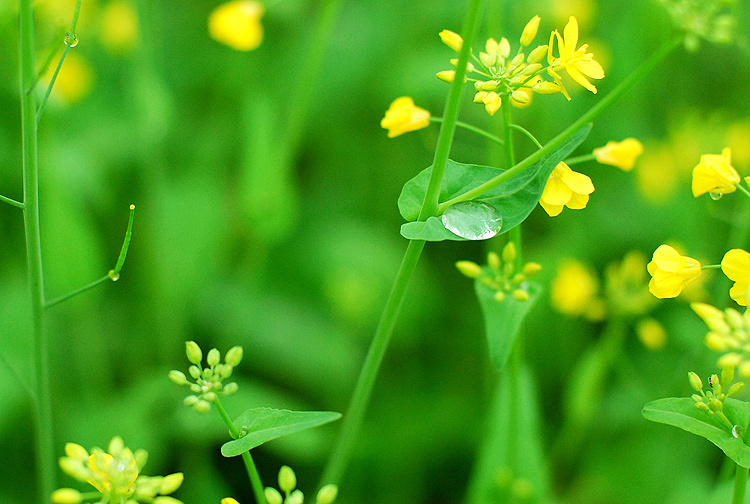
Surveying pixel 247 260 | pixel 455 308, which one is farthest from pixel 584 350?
pixel 247 260

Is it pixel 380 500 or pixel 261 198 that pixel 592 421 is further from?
pixel 261 198

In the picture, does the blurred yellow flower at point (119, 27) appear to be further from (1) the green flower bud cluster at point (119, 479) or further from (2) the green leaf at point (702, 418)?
(2) the green leaf at point (702, 418)

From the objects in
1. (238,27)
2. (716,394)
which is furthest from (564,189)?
(238,27)

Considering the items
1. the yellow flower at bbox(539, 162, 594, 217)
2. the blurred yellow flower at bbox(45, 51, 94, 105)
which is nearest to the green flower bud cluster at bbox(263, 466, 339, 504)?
the yellow flower at bbox(539, 162, 594, 217)

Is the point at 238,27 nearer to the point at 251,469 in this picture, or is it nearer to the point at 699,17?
the point at 699,17

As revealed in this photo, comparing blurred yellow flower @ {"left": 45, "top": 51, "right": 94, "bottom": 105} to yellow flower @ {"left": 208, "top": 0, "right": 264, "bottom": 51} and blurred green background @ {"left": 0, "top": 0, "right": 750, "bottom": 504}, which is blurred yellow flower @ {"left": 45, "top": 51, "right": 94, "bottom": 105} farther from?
yellow flower @ {"left": 208, "top": 0, "right": 264, "bottom": 51}

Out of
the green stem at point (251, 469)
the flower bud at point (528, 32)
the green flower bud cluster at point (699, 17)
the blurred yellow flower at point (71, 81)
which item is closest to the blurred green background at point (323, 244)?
the blurred yellow flower at point (71, 81)
